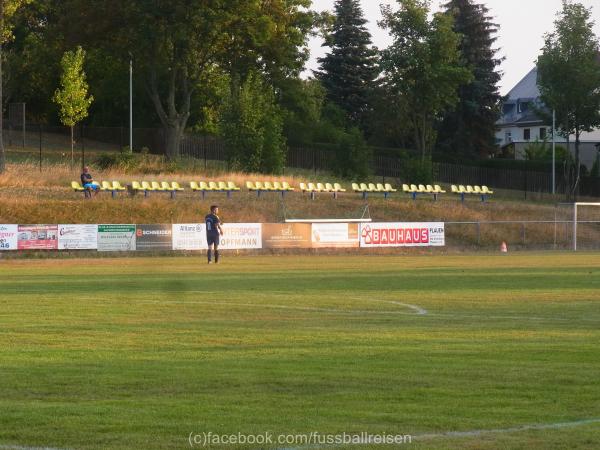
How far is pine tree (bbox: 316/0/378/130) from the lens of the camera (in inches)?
4186

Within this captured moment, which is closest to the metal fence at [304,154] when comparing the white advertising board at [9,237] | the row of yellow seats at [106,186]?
the row of yellow seats at [106,186]

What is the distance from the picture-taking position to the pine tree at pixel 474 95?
106000 mm

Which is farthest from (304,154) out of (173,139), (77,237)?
(77,237)

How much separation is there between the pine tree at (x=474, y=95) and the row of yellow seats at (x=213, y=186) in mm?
45697

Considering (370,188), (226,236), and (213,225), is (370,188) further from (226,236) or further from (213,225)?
(213,225)

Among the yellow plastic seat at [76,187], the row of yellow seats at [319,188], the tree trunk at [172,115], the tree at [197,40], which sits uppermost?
the tree at [197,40]

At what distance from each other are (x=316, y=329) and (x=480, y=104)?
90576 millimetres

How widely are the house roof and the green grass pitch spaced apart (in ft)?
341

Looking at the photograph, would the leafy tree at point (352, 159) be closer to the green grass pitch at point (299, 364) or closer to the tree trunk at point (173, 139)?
the tree trunk at point (173, 139)

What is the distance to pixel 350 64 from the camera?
108250 mm

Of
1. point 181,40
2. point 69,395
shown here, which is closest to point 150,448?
point 69,395

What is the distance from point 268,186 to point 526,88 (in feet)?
239

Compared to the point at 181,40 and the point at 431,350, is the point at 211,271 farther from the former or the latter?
the point at 181,40

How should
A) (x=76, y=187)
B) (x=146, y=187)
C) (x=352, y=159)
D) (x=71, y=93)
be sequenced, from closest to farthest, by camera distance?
(x=76, y=187) < (x=146, y=187) < (x=71, y=93) < (x=352, y=159)
